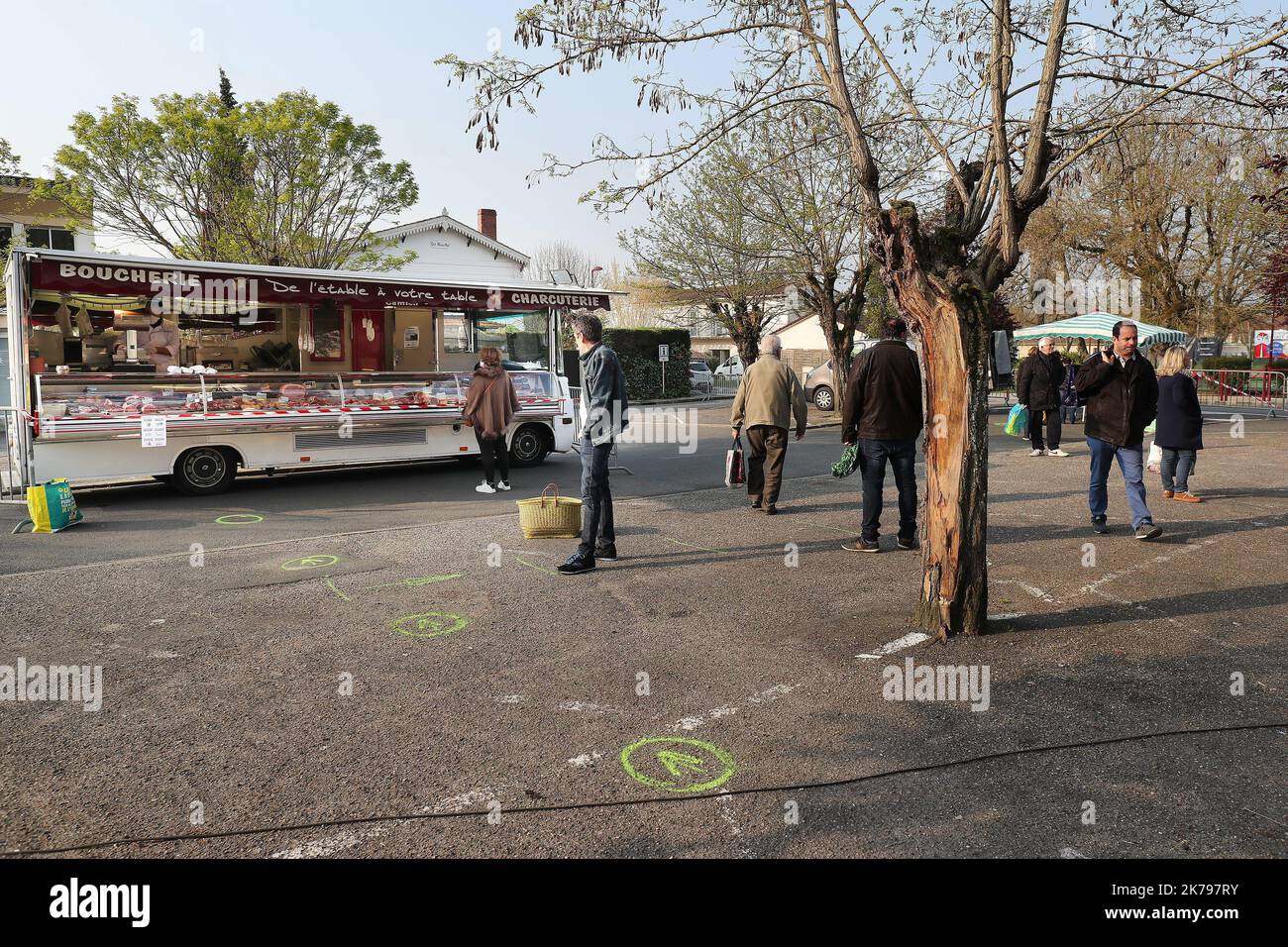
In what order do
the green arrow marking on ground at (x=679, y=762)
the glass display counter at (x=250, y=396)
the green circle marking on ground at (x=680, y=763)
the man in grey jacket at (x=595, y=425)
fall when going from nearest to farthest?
the green circle marking on ground at (x=680, y=763) → the green arrow marking on ground at (x=679, y=762) → the man in grey jacket at (x=595, y=425) → the glass display counter at (x=250, y=396)

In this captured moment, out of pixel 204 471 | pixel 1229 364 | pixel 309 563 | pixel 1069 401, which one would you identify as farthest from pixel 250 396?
pixel 1229 364

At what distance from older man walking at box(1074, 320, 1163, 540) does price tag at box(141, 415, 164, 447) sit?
32.6 ft

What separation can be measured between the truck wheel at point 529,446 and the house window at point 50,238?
25411mm

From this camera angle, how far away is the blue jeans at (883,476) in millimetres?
7637

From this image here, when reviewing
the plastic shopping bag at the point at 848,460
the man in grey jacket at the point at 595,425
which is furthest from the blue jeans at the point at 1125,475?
the man in grey jacket at the point at 595,425

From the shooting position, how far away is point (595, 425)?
7031 millimetres

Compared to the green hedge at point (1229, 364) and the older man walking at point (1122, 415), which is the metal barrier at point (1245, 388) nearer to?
the green hedge at point (1229, 364)

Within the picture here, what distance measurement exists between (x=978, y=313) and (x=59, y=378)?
1003 cm

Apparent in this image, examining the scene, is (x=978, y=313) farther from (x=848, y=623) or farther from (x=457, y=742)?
(x=457, y=742)

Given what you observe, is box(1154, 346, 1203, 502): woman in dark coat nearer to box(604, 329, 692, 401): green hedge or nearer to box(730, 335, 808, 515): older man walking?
box(730, 335, 808, 515): older man walking

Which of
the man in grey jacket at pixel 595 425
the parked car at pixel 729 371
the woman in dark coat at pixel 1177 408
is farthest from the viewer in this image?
the parked car at pixel 729 371
